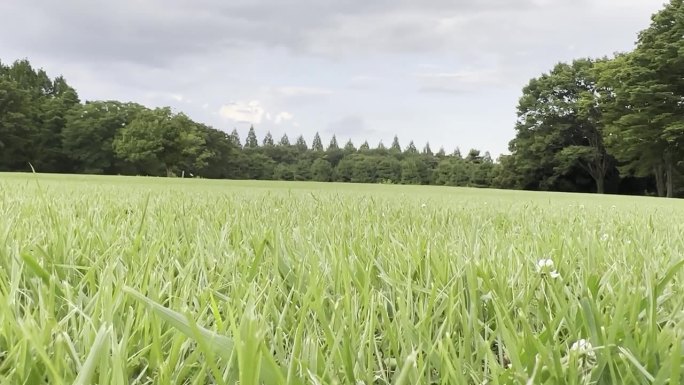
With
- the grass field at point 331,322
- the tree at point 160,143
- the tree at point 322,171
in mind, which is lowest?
Result: the grass field at point 331,322

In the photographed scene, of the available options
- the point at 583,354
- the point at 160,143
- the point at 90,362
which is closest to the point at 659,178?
the point at 583,354

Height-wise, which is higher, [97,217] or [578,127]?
[578,127]

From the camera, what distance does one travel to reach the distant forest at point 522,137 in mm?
30891

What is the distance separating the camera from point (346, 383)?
0.53 metres

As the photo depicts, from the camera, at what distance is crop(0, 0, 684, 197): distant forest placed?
30891 millimetres

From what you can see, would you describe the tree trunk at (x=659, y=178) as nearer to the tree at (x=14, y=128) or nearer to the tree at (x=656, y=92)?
the tree at (x=656, y=92)

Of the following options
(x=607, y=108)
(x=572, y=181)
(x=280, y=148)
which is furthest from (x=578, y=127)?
(x=280, y=148)

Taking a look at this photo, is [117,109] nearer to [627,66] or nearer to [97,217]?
[627,66]

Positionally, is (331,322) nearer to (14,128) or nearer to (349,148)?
(14,128)

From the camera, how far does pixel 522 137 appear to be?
149ft

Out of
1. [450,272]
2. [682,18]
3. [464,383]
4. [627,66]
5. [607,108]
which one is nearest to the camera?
[464,383]

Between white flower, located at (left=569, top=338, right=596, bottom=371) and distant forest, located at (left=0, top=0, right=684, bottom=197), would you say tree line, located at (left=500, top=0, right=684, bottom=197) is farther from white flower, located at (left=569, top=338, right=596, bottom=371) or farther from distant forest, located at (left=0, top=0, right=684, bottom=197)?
white flower, located at (left=569, top=338, right=596, bottom=371)

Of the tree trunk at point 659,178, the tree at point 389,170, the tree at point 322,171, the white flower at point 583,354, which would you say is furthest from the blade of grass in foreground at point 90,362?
the tree at point 322,171

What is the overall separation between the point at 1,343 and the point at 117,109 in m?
64.9
